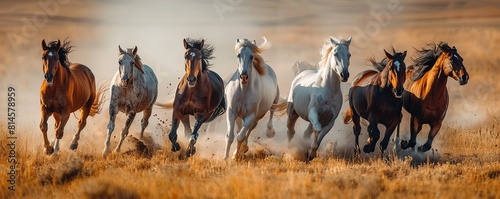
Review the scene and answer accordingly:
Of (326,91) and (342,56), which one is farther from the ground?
(342,56)

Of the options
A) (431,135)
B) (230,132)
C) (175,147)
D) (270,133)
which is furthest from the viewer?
(270,133)

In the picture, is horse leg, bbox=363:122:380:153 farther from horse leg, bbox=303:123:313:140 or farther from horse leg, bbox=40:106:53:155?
horse leg, bbox=40:106:53:155

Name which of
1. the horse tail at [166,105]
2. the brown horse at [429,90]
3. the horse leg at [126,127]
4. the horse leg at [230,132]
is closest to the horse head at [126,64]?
the horse leg at [126,127]

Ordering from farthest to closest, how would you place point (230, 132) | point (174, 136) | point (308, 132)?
point (308, 132) < point (230, 132) < point (174, 136)

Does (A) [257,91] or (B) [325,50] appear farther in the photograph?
(B) [325,50]

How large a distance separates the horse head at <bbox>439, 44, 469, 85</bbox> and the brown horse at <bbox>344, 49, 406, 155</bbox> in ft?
3.01

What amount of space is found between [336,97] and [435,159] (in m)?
2.36

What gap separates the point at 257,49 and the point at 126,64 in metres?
2.28

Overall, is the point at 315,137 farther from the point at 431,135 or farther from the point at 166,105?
the point at 166,105

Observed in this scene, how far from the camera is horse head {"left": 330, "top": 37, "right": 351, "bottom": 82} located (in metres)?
12.7

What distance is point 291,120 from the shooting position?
15.3m

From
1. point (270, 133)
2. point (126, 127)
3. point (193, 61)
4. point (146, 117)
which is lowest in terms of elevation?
point (270, 133)

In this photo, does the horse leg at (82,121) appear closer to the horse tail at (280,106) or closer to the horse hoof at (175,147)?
the horse hoof at (175,147)

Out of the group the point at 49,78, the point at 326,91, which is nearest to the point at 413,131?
the point at 326,91
